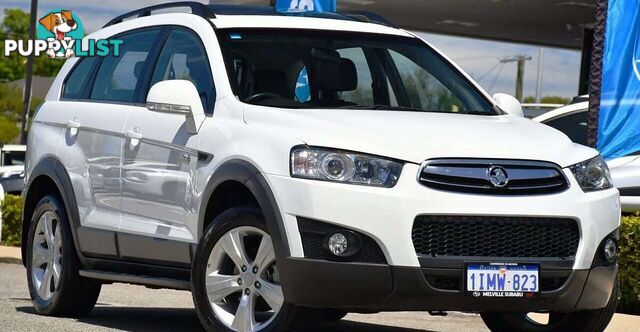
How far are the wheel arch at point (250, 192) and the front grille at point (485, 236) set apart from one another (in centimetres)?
65

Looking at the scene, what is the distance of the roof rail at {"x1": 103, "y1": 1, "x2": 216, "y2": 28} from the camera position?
27.1ft

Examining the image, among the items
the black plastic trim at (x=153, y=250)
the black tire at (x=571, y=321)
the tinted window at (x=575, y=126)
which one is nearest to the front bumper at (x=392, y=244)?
the black tire at (x=571, y=321)

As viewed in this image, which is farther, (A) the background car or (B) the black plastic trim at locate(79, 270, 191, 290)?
(A) the background car

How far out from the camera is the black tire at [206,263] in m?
6.81

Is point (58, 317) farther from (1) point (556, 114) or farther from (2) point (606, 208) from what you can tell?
(1) point (556, 114)

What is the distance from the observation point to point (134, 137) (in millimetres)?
8234

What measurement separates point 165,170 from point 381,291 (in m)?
1.82

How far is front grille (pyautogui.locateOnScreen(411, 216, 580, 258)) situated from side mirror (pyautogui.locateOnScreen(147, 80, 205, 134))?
167 cm

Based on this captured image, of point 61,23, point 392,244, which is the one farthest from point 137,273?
point 61,23

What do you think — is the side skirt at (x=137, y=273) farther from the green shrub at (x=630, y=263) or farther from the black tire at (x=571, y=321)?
the green shrub at (x=630, y=263)

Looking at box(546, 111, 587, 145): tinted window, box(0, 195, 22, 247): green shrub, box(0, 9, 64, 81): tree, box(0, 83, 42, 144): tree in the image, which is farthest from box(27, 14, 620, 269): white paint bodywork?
box(0, 9, 64, 81): tree

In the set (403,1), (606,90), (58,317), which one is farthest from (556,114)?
(403,1)

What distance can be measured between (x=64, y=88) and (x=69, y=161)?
2.96 ft

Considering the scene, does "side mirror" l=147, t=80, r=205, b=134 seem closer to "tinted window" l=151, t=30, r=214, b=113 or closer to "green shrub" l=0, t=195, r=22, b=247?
"tinted window" l=151, t=30, r=214, b=113
